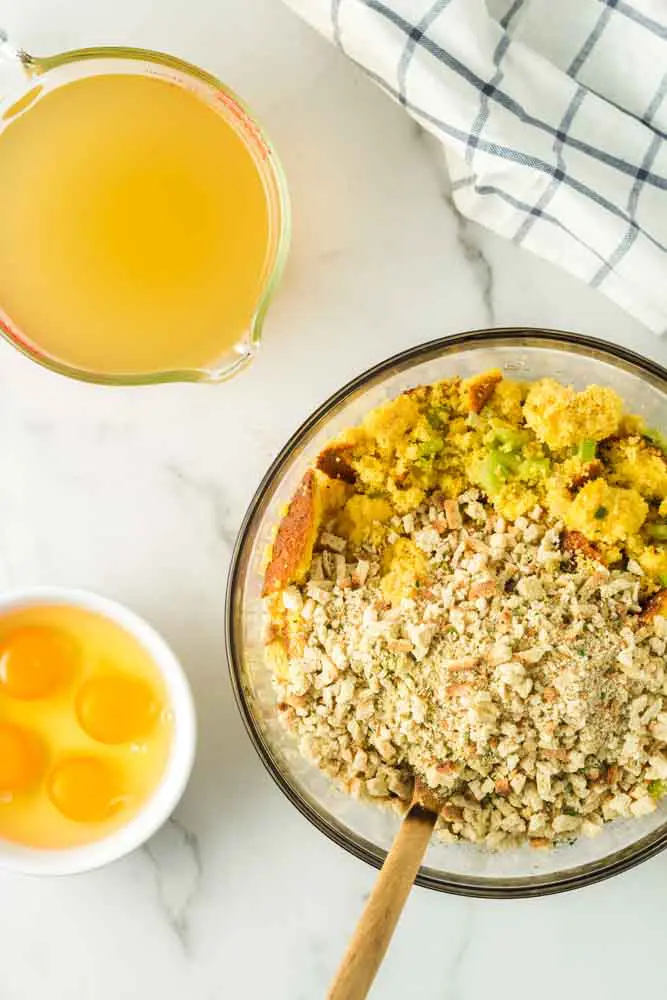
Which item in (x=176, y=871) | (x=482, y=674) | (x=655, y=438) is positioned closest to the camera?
(x=482, y=674)

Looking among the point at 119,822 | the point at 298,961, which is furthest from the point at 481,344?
the point at 298,961

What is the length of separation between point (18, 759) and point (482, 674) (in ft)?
2.36

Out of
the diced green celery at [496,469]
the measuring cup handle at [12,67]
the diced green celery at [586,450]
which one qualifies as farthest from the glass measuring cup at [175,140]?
the diced green celery at [586,450]

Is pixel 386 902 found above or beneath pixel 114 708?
above

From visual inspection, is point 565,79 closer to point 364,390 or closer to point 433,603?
point 364,390

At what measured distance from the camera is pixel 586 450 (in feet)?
4.62

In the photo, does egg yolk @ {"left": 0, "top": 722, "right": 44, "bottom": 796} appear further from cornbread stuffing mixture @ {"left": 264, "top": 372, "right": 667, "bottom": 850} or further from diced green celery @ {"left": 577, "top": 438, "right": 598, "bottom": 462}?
diced green celery @ {"left": 577, "top": 438, "right": 598, "bottom": 462}

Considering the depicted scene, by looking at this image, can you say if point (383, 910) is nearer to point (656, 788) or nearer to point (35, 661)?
point (656, 788)

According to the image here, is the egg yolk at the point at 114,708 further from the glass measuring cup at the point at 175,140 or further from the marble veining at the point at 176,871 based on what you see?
the glass measuring cup at the point at 175,140

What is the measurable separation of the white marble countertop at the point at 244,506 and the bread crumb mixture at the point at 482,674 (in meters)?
0.25

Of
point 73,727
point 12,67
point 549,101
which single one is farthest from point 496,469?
point 12,67

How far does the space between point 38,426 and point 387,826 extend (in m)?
0.81

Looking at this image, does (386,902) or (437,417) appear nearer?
(386,902)

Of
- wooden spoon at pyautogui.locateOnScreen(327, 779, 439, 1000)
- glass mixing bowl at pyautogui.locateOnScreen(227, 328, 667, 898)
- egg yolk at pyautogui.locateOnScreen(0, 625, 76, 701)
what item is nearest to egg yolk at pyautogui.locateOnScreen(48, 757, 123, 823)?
egg yolk at pyautogui.locateOnScreen(0, 625, 76, 701)
